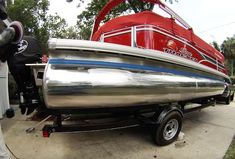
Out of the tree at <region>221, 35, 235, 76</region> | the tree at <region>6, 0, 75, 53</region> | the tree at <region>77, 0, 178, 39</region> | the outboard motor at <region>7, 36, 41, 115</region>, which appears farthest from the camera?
the tree at <region>221, 35, 235, 76</region>

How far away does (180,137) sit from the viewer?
15.8ft

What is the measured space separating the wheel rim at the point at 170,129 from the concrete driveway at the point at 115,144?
0.54 ft

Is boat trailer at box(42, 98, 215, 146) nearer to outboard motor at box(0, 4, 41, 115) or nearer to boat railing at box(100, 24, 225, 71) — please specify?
outboard motor at box(0, 4, 41, 115)

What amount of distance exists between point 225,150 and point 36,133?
11.3 feet

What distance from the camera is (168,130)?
4527 millimetres

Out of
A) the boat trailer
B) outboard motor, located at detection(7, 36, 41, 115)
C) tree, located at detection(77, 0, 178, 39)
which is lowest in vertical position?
the boat trailer

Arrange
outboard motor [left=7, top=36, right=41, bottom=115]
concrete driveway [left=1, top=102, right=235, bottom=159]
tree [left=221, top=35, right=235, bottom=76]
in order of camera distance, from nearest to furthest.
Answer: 1. outboard motor [left=7, top=36, right=41, bottom=115]
2. concrete driveway [left=1, top=102, right=235, bottom=159]
3. tree [left=221, top=35, right=235, bottom=76]

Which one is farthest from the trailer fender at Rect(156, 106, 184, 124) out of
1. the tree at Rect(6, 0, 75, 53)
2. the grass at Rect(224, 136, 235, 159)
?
the tree at Rect(6, 0, 75, 53)

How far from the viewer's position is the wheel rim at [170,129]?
4.40m

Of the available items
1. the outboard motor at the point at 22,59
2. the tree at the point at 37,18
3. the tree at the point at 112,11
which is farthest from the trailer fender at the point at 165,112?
the tree at the point at 37,18

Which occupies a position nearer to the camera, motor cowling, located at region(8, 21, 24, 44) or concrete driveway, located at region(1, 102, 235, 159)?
motor cowling, located at region(8, 21, 24, 44)

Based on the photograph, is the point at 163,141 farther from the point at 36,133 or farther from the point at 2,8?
the point at 2,8

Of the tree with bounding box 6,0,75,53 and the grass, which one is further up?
the tree with bounding box 6,0,75,53

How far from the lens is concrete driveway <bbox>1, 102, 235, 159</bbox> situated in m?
3.96
